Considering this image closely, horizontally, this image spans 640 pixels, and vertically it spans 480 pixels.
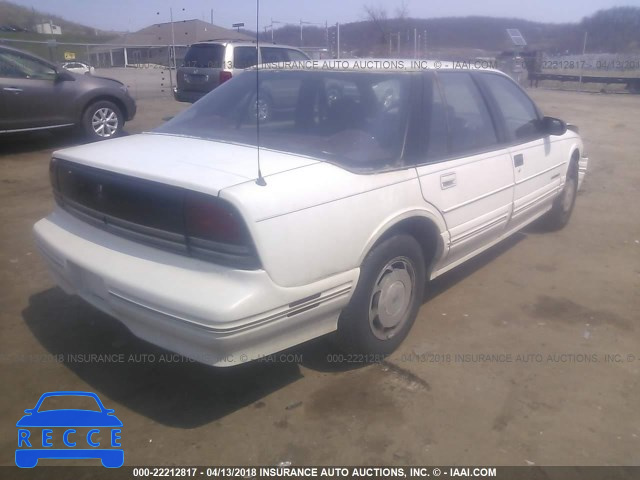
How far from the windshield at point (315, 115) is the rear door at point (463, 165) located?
244 millimetres

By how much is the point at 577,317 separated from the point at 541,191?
1257mm

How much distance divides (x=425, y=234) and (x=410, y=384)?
893mm

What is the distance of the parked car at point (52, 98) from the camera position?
8266mm

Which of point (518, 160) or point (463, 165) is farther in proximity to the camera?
point (518, 160)

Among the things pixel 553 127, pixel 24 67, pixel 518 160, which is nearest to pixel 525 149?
pixel 518 160

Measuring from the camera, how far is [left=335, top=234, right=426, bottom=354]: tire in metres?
2.95

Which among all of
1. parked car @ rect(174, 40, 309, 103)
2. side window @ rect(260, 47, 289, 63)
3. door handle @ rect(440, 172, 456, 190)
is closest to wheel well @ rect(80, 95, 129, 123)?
parked car @ rect(174, 40, 309, 103)

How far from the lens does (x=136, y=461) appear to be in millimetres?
2494

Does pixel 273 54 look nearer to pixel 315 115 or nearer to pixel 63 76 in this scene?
pixel 63 76

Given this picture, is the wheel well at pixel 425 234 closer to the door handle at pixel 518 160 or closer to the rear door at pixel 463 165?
the rear door at pixel 463 165

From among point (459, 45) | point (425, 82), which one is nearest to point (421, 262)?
point (425, 82)

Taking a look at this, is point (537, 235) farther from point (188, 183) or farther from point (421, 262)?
point (188, 183)

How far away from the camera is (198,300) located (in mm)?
2375

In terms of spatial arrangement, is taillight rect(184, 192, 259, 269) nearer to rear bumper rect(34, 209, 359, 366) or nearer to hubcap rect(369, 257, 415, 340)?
rear bumper rect(34, 209, 359, 366)
